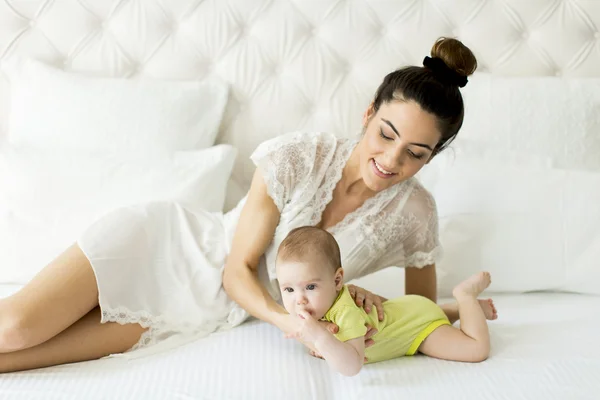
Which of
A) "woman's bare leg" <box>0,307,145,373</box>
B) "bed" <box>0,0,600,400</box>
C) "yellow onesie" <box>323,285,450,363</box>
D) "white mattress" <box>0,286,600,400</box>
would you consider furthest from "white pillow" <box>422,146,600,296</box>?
"woman's bare leg" <box>0,307,145,373</box>

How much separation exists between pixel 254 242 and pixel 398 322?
44 centimetres

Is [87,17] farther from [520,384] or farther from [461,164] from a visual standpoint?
[520,384]

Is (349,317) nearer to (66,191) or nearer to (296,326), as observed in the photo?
(296,326)

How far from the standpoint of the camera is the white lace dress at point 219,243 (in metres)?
1.71

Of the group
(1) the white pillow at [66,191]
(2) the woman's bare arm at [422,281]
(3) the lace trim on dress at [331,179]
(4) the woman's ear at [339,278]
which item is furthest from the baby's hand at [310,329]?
(1) the white pillow at [66,191]

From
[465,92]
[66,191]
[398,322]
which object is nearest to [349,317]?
[398,322]

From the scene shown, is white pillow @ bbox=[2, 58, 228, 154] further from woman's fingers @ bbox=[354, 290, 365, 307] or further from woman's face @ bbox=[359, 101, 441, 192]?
woman's fingers @ bbox=[354, 290, 365, 307]

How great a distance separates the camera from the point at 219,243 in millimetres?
1928

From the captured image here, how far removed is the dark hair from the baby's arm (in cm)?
60

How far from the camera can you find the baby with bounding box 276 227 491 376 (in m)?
1.39

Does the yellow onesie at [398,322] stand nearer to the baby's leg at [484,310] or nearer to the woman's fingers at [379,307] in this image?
the woman's fingers at [379,307]

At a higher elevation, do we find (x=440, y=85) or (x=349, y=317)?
(x=440, y=85)

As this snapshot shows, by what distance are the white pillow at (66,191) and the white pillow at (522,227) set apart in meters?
0.83

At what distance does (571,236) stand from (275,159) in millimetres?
991
